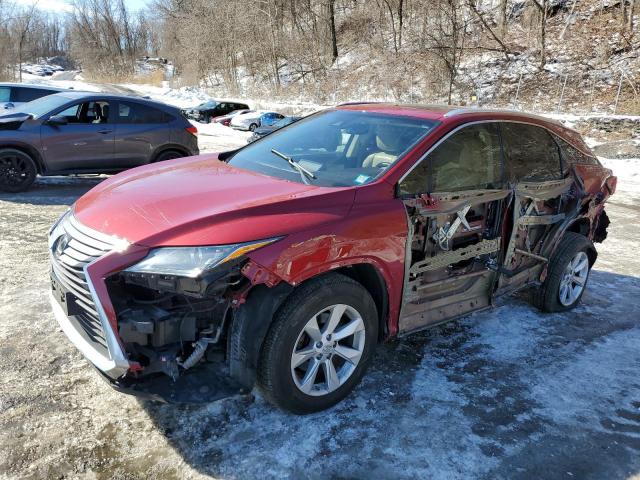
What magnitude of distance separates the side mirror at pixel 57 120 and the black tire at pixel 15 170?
64 centimetres

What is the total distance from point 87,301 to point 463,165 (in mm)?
2547

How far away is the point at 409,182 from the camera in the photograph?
329 cm

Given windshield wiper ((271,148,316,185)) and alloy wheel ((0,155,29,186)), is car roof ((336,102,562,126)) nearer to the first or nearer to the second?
windshield wiper ((271,148,316,185))

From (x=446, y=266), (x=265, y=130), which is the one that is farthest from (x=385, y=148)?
(x=265, y=130)

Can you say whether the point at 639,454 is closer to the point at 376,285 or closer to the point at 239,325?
the point at 376,285

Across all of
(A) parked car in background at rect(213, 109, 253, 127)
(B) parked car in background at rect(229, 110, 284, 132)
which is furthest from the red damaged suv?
(A) parked car in background at rect(213, 109, 253, 127)

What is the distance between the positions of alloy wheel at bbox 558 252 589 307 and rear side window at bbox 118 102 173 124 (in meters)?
7.26

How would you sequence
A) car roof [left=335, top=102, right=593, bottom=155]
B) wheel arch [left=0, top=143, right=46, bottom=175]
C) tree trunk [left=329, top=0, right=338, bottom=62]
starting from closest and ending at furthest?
1. car roof [left=335, top=102, right=593, bottom=155]
2. wheel arch [left=0, top=143, right=46, bottom=175]
3. tree trunk [left=329, top=0, right=338, bottom=62]

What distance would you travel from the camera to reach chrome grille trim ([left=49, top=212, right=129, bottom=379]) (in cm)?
252

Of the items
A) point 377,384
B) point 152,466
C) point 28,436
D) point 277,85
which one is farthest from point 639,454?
point 277,85

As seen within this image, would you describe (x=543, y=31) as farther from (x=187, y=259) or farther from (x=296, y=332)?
(x=187, y=259)

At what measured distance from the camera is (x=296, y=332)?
9.13 ft

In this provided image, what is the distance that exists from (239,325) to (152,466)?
821 mm

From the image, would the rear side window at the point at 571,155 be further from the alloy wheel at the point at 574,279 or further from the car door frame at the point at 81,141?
the car door frame at the point at 81,141
